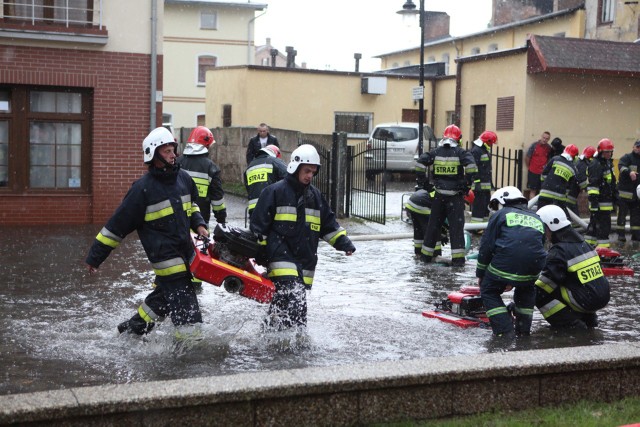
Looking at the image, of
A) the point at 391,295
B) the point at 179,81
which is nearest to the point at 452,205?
the point at 391,295

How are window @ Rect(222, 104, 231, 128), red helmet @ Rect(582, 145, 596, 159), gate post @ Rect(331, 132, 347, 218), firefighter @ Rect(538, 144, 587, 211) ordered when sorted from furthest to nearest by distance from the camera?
window @ Rect(222, 104, 231, 128)
gate post @ Rect(331, 132, 347, 218)
red helmet @ Rect(582, 145, 596, 159)
firefighter @ Rect(538, 144, 587, 211)

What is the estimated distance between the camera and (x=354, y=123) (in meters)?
34.1

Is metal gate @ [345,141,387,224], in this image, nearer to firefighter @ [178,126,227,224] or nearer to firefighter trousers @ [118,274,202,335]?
firefighter @ [178,126,227,224]

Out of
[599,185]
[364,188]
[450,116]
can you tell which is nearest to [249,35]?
[450,116]

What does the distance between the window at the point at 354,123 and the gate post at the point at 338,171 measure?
15.0 meters

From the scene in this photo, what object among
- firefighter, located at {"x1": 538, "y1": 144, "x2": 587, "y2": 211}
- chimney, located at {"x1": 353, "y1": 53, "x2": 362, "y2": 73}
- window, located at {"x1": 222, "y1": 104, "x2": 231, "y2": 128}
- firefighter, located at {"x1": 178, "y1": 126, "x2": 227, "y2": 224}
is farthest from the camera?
chimney, located at {"x1": 353, "y1": 53, "x2": 362, "y2": 73}

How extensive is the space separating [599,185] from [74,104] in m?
9.53

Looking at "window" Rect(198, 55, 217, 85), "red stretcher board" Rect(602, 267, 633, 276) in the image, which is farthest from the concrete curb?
"window" Rect(198, 55, 217, 85)

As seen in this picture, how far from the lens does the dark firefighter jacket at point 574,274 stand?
27.5ft

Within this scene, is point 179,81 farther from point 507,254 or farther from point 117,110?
point 507,254

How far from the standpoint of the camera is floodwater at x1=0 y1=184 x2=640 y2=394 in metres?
6.96

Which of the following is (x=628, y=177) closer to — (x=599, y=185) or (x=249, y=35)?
(x=599, y=185)

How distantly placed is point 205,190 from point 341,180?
7.87 metres

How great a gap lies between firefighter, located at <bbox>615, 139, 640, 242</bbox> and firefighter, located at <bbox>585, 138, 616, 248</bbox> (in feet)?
3.87
